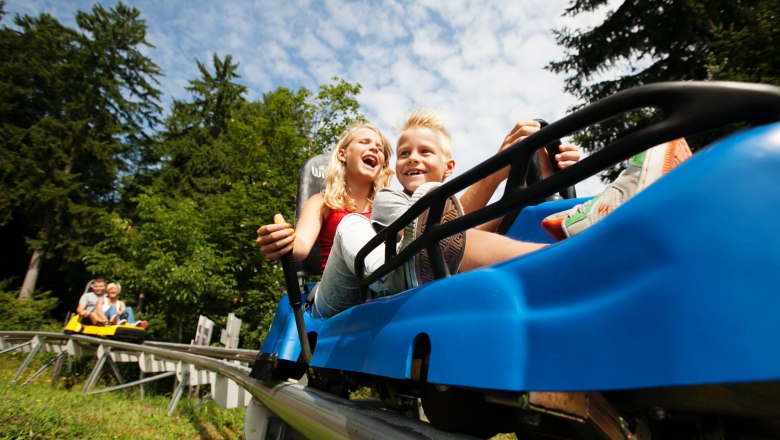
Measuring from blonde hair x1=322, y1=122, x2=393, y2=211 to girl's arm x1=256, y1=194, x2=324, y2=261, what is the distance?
8cm

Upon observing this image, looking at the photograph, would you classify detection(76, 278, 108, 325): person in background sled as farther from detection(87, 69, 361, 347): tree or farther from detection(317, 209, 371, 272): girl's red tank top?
detection(317, 209, 371, 272): girl's red tank top

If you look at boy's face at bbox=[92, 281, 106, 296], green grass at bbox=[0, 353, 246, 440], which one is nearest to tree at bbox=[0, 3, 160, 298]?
boy's face at bbox=[92, 281, 106, 296]

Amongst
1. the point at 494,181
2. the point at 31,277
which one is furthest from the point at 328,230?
the point at 31,277

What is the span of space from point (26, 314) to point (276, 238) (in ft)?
68.6

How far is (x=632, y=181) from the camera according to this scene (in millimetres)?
934

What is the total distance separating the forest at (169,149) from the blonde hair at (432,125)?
20.9ft

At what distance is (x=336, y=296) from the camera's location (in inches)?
69.5

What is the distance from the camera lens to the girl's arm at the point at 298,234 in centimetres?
185

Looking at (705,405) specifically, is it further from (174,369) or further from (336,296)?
(174,369)

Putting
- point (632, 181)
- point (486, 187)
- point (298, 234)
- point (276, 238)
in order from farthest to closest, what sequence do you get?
point (298, 234) < point (276, 238) < point (486, 187) < point (632, 181)

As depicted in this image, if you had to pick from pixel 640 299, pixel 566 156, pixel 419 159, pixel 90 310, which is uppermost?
pixel 419 159

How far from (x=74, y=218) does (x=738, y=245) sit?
25677mm

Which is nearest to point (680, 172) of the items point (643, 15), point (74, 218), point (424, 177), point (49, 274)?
point (424, 177)

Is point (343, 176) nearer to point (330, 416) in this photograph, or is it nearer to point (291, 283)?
point (291, 283)
